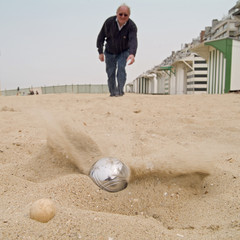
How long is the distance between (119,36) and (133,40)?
12.9 inches

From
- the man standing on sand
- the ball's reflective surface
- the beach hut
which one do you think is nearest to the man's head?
the man standing on sand

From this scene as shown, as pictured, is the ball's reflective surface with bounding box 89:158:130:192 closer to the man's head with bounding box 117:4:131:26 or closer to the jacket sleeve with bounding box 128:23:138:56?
the jacket sleeve with bounding box 128:23:138:56

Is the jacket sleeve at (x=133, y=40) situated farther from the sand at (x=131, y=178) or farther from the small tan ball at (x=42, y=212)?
the small tan ball at (x=42, y=212)

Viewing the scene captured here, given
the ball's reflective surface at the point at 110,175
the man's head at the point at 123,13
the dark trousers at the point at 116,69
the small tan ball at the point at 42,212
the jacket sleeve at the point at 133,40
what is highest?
the man's head at the point at 123,13

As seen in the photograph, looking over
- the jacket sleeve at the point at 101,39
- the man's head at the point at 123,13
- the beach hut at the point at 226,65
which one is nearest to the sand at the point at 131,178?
the man's head at the point at 123,13

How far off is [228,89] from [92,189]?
28.5 feet

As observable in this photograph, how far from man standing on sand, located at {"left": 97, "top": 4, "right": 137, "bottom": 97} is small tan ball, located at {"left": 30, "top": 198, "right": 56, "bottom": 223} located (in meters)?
4.05

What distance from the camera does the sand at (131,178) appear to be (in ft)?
3.46

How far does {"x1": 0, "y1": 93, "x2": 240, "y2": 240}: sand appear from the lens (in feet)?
3.46

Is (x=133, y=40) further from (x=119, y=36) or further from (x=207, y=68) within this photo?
(x=207, y=68)

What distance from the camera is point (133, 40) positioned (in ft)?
Result: 16.3

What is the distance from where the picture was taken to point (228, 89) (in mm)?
8984

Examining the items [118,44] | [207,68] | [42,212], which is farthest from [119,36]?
[207,68]

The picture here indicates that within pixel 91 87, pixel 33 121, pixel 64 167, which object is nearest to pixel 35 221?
pixel 64 167
